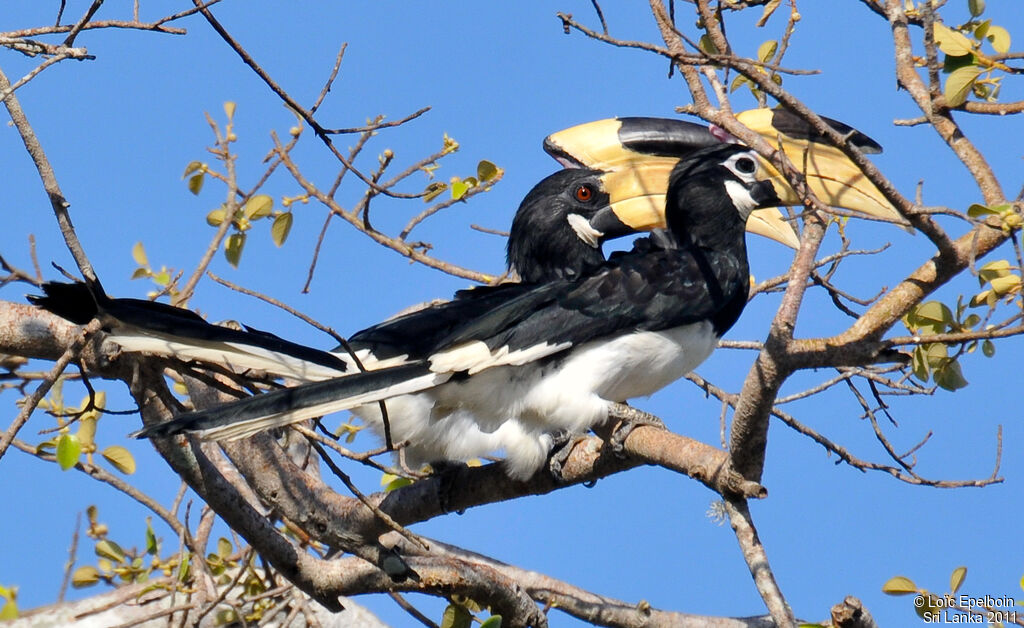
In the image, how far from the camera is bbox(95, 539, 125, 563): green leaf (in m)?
4.21

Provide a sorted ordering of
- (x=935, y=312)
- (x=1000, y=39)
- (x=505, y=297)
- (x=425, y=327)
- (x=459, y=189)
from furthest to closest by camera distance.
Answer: (x=459, y=189) → (x=505, y=297) → (x=425, y=327) → (x=1000, y=39) → (x=935, y=312)

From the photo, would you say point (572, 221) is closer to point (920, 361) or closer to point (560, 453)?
point (560, 453)

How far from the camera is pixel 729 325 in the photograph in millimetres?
4504

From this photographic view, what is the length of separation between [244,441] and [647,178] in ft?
6.90

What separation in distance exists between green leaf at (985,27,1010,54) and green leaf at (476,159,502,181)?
1.90 m

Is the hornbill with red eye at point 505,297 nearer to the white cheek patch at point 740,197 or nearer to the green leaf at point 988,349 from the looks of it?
the white cheek patch at point 740,197

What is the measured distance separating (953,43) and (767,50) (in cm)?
90

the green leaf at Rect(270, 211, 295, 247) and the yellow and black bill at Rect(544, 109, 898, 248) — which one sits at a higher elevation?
the yellow and black bill at Rect(544, 109, 898, 248)

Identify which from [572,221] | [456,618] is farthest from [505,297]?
[456,618]

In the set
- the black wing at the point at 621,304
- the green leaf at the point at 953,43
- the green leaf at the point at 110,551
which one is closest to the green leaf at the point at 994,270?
the green leaf at the point at 953,43

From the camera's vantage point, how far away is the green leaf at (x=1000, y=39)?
3422 mm

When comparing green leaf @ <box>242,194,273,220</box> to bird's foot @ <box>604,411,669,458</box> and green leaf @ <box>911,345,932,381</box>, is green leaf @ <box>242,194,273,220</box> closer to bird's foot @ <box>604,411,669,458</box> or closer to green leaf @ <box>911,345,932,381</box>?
bird's foot @ <box>604,411,669,458</box>

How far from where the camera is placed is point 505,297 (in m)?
4.41

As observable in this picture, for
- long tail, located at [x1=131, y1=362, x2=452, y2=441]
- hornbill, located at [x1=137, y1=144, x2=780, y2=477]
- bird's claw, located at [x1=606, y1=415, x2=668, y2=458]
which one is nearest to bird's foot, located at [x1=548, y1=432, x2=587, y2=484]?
hornbill, located at [x1=137, y1=144, x2=780, y2=477]
